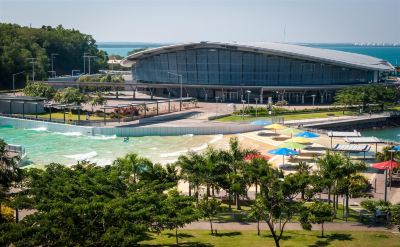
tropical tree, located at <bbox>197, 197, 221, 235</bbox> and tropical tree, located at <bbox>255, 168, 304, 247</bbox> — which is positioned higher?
tropical tree, located at <bbox>255, 168, 304, 247</bbox>

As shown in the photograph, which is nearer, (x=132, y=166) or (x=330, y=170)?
(x=330, y=170)

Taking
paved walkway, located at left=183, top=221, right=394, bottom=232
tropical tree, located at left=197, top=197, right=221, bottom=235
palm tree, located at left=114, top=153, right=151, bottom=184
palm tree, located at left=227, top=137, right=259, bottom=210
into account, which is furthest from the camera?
palm tree, located at left=114, top=153, right=151, bottom=184

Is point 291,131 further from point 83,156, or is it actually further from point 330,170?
point 330,170

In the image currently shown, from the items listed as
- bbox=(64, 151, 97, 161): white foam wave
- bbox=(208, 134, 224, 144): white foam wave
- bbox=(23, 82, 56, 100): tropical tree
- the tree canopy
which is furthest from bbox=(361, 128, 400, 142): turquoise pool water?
the tree canopy

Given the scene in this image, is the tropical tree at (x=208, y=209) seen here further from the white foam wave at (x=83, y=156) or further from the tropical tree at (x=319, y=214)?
the white foam wave at (x=83, y=156)

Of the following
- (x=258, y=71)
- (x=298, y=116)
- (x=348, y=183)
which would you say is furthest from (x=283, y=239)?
(x=258, y=71)

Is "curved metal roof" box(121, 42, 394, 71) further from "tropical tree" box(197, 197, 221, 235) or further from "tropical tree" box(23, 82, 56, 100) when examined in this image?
"tropical tree" box(197, 197, 221, 235)

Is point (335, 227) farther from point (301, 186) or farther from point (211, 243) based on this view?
point (211, 243)
